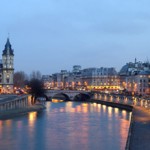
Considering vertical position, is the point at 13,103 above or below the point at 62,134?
above

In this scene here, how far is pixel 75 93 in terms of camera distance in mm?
75312

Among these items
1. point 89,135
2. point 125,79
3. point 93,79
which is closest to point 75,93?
point 125,79

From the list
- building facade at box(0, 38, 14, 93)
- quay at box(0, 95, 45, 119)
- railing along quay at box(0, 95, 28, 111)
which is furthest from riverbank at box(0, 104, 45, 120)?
building facade at box(0, 38, 14, 93)

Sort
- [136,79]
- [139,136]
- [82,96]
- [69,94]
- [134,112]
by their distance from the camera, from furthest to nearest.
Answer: [136,79], [82,96], [69,94], [134,112], [139,136]

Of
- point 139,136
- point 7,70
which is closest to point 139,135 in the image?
point 139,136

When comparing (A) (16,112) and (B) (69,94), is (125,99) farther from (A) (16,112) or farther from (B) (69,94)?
(A) (16,112)

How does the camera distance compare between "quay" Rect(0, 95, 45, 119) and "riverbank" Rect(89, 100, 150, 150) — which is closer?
"riverbank" Rect(89, 100, 150, 150)

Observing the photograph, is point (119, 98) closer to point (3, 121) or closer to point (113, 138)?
point (3, 121)

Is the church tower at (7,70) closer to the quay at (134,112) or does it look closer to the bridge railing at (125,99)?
the quay at (134,112)

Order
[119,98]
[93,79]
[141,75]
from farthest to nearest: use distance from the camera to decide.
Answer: [93,79], [141,75], [119,98]

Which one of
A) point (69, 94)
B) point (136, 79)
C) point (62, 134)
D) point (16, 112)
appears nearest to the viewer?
point (62, 134)

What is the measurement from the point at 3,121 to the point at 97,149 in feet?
44.3

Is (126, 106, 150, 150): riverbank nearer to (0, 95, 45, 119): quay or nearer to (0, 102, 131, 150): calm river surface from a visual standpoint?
(0, 102, 131, 150): calm river surface

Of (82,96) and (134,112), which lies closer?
(134,112)
